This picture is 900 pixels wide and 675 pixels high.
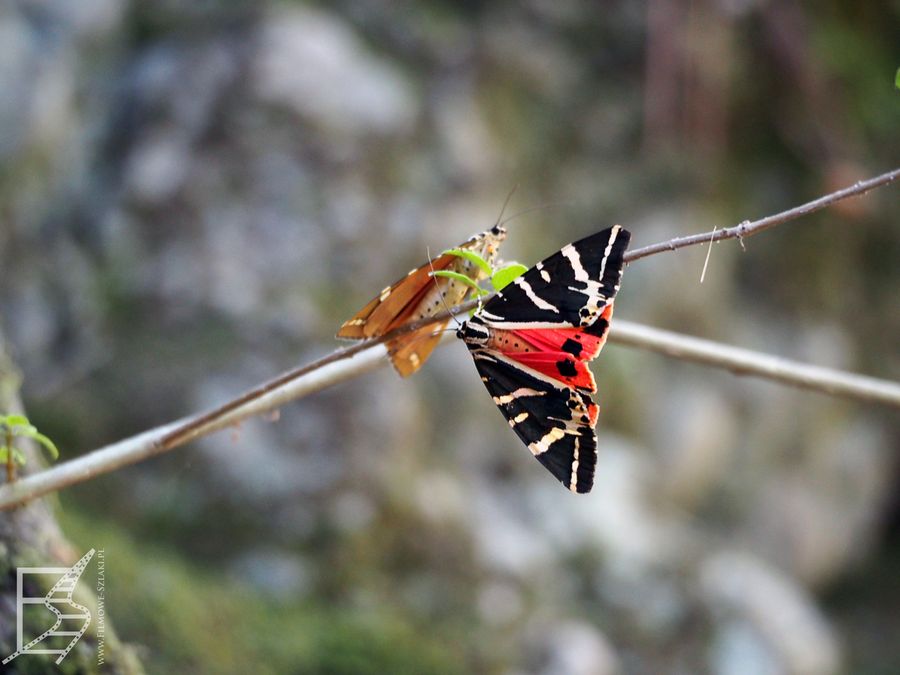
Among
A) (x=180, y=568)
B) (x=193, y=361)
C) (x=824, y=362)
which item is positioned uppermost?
(x=824, y=362)

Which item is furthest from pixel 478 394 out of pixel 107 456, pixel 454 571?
pixel 107 456

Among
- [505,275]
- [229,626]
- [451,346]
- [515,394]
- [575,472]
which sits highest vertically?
[451,346]

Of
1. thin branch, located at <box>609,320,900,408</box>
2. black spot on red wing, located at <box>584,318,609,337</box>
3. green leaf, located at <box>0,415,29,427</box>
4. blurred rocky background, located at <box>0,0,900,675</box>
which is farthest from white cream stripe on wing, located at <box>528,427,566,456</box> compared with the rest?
Result: blurred rocky background, located at <box>0,0,900,675</box>

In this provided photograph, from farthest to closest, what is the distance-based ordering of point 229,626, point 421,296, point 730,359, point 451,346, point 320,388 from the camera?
point 451,346 → point 229,626 → point 730,359 → point 320,388 → point 421,296

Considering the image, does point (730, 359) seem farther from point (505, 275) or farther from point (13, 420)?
point (13, 420)

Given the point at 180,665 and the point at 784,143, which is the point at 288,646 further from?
the point at 784,143
